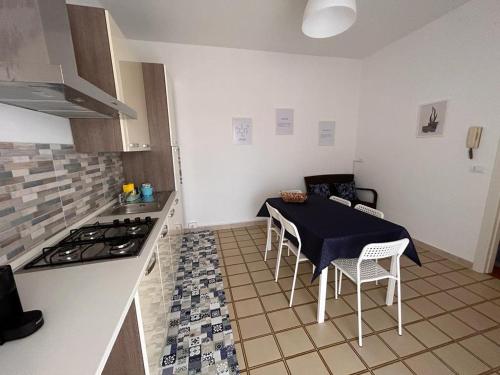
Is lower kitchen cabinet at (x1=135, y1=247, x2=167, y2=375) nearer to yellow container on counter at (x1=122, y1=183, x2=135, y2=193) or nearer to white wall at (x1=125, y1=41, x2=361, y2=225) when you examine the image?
yellow container on counter at (x1=122, y1=183, x2=135, y2=193)

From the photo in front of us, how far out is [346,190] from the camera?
3652 mm

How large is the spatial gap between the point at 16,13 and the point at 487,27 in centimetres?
356

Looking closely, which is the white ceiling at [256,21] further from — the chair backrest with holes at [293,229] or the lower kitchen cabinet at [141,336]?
the lower kitchen cabinet at [141,336]

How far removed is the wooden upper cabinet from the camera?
1.38 m

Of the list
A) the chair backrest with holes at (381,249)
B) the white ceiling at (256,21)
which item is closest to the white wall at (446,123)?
the white ceiling at (256,21)

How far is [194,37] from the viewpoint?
2801 millimetres

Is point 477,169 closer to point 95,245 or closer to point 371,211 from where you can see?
point 371,211

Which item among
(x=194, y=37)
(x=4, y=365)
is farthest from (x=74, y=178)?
(x=194, y=37)

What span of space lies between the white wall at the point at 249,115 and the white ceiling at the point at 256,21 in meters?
0.24

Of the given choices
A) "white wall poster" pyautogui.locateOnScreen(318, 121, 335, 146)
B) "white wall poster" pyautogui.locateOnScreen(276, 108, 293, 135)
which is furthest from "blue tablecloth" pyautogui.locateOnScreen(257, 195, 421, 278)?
"white wall poster" pyautogui.locateOnScreen(318, 121, 335, 146)

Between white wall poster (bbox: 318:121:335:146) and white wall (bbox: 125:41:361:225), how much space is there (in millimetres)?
88

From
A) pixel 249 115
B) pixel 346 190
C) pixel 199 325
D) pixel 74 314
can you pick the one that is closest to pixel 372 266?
pixel 199 325

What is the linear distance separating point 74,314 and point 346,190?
3.70 m

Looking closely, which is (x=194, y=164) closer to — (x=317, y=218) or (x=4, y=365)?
(x=317, y=218)
